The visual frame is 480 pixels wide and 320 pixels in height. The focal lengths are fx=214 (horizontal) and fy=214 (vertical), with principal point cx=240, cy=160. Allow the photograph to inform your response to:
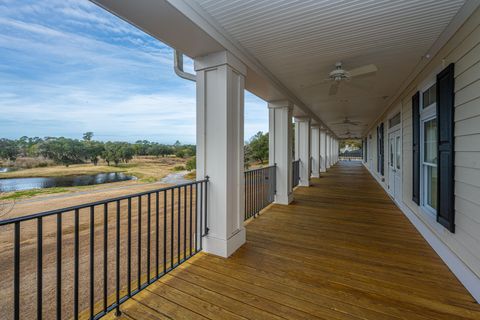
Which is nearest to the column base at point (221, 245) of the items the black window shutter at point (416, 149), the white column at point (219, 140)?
the white column at point (219, 140)

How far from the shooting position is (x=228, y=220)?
8.39ft

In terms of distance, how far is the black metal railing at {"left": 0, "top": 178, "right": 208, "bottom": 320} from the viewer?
50.5 inches

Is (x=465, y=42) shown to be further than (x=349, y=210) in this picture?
No

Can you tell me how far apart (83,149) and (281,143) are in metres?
3.80

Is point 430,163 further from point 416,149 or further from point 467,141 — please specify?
point 467,141

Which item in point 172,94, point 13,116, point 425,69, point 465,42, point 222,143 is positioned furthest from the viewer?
point 172,94

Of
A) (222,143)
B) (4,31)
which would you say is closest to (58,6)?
(4,31)

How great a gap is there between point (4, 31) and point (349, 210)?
7148 millimetres

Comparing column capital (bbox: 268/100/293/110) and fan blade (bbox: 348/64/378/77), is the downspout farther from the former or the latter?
column capital (bbox: 268/100/293/110)

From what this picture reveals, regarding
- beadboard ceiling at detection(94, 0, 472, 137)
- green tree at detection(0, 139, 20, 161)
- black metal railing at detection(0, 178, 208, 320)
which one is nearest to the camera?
black metal railing at detection(0, 178, 208, 320)

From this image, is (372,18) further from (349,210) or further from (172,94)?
(172,94)

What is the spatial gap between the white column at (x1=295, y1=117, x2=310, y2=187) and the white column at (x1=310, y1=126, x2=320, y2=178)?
2.58 metres

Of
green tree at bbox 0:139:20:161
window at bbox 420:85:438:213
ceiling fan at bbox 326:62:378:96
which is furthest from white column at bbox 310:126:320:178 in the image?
green tree at bbox 0:139:20:161

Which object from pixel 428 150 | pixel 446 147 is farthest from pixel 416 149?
pixel 446 147
